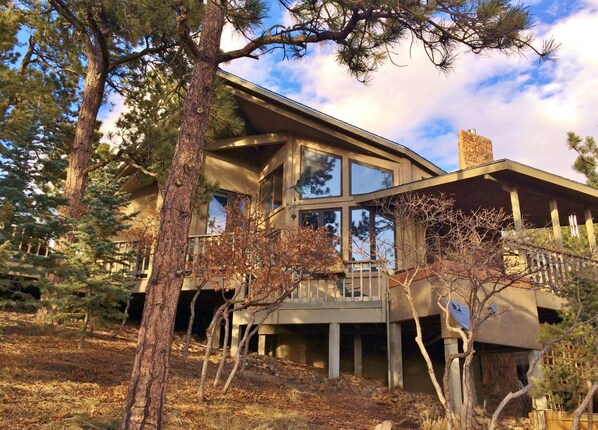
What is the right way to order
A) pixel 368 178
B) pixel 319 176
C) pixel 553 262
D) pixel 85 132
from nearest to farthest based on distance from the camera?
pixel 553 262 → pixel 85 132 → pixel 368 178 → pixel 319 176

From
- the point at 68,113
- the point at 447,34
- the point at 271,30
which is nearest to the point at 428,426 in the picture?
the point at 447,34

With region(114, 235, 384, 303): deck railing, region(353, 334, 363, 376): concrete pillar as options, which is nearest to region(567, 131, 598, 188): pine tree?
region(114, 235, 384, 303): deck railing

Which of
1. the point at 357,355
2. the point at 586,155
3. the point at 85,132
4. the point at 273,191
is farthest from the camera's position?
the point at 586,155

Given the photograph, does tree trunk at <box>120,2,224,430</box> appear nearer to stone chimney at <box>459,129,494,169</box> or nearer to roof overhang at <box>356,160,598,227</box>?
roof overhang at <box>356,160,598,227</box>

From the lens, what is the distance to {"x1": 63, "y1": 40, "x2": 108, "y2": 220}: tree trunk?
1094cm

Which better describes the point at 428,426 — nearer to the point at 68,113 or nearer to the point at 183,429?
the point at 183,429

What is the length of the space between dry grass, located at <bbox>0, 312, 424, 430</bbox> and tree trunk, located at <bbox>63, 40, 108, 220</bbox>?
2.80 meters

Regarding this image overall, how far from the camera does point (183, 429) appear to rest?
539cm

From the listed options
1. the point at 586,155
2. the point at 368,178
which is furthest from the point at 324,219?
the point at 586,155

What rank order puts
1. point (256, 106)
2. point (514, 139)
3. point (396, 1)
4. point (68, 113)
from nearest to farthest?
point (396, 1), point (256, 106), point (68, 113), point (514, 139)

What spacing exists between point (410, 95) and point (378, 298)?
9.85 meters

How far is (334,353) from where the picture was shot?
10047mm

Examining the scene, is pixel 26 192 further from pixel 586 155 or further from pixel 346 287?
pixel 586 155

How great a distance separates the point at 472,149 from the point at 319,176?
17.9 ft
